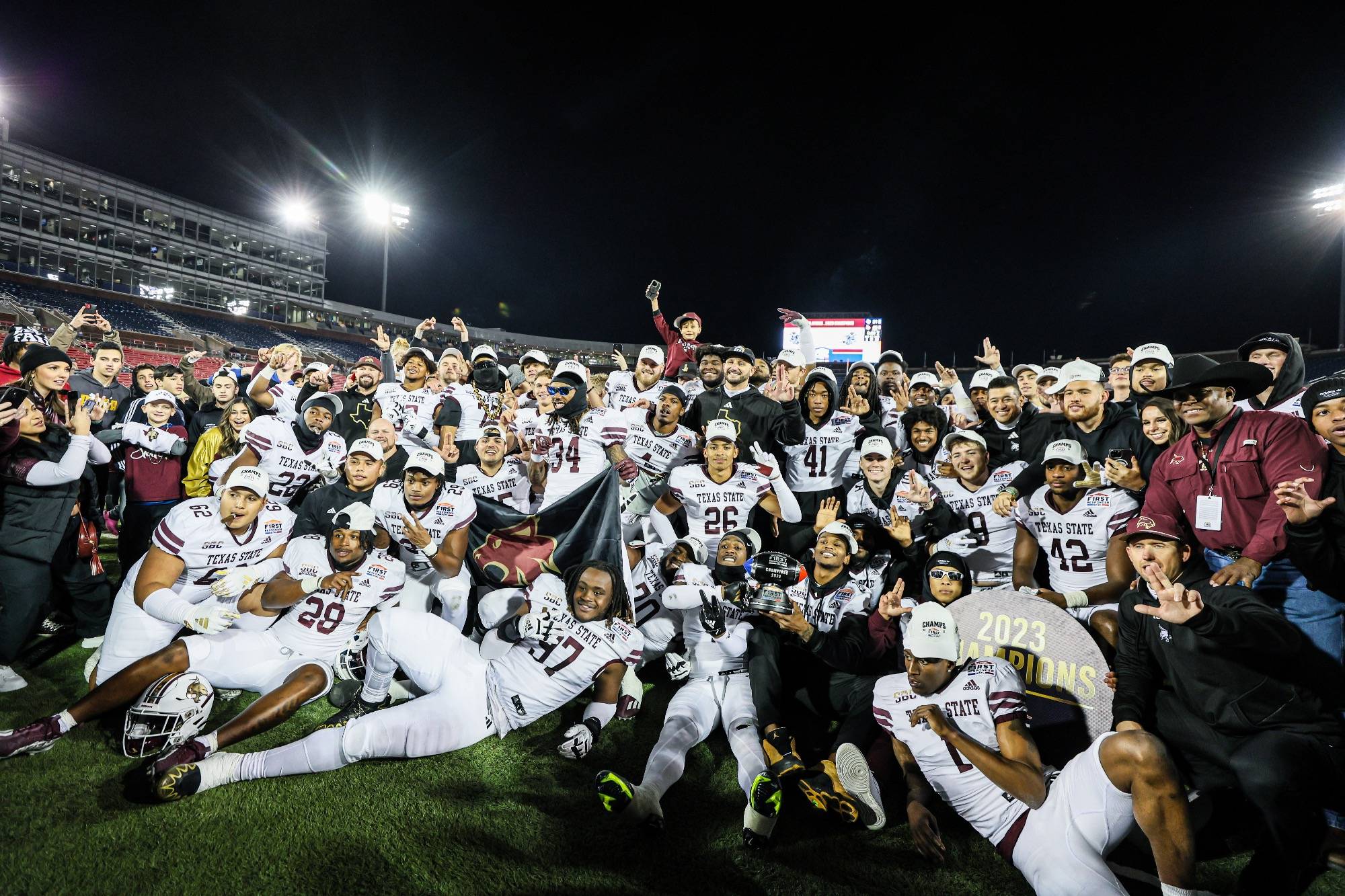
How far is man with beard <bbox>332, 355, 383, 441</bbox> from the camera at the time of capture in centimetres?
739

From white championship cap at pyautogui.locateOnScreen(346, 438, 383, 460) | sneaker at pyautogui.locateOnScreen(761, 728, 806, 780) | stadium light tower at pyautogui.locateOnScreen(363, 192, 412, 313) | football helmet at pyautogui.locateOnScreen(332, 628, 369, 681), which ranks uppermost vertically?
stadium light tower at pyautogui.locateOnScreen(363, 192, 412, 313)

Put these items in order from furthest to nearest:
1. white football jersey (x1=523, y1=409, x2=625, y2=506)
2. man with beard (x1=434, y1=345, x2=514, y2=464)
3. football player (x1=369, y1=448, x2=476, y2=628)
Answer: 1. man with beard (x1=434, y1=345, x2=514, y2=464)
2. white football jersey (x1=523, y1=409, x2=625, y2=506)
3. football player (x1=369, y1=448, x2=476, y2=628)

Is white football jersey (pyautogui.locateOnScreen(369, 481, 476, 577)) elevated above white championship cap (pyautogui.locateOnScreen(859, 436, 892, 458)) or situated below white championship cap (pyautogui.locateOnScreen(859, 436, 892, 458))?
below

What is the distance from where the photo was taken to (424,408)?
7672 millimetres

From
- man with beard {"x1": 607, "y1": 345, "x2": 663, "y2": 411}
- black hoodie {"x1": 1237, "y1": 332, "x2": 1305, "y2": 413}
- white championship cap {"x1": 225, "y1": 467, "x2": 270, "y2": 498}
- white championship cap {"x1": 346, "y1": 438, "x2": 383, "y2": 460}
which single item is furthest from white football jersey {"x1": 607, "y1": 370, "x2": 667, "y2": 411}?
black hoodie {"x1": 1237, "y1": 332, "x2": 1305, "y2": 413}

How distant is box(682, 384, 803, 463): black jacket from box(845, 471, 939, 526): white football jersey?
78 cm

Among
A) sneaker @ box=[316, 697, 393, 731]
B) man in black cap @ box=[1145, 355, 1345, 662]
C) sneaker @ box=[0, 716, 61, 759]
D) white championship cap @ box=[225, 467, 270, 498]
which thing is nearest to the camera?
man in black cap @ box=[1145, 355, 1345, 662]

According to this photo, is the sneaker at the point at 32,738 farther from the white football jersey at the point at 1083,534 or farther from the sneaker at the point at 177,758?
the white football jersey at the point at 1083,534

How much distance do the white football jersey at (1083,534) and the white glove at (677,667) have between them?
2948 mm

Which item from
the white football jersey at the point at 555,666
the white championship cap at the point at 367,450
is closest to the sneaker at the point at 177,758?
the white football jersey at the point at 555,666

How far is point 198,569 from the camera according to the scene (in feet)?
15.6

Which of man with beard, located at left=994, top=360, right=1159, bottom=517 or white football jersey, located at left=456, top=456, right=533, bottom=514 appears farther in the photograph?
white football jersey, located at left=456, top=456, right=533, bottom=514

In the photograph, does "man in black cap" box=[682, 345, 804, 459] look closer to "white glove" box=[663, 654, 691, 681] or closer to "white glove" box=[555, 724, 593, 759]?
"white glove" box=[663, 654, 691, 681]

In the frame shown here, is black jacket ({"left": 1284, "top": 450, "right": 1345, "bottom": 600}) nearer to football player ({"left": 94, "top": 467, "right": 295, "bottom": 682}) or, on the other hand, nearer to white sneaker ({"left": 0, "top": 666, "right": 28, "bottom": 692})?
football player ({"left": 94, "top": 467, "right": 295, "bottom": 682})
